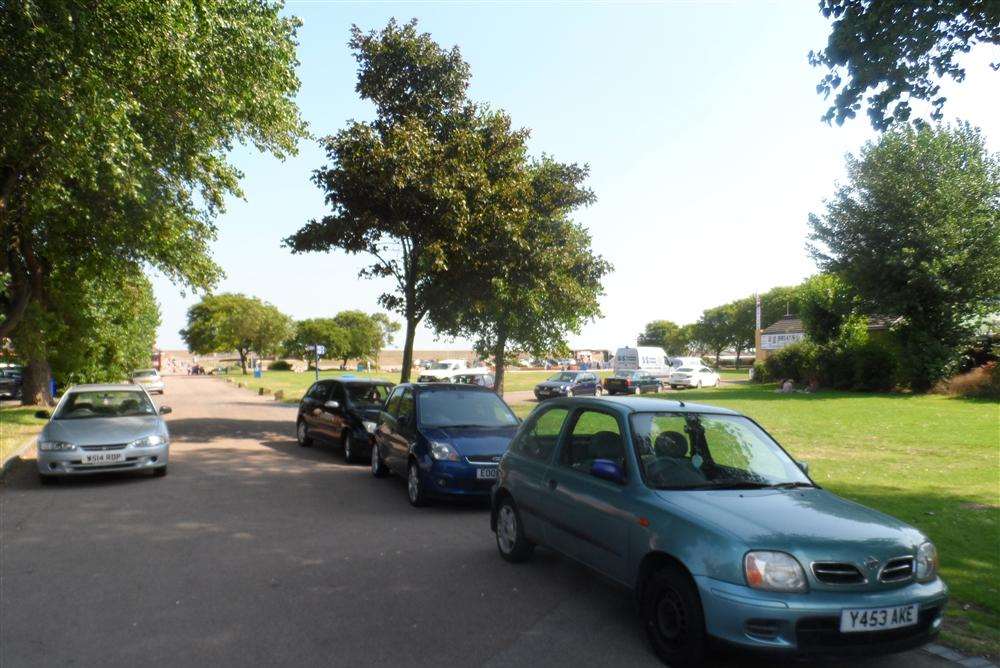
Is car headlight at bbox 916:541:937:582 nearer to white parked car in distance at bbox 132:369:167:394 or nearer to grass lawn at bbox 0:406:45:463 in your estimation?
grass lawn at bbox 0:406:45:463

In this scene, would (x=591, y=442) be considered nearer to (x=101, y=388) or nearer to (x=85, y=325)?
(x=101, y=388)

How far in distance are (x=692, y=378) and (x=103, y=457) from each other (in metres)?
39.7

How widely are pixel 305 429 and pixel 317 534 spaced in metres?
8.58

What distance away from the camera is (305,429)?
15.8 metres

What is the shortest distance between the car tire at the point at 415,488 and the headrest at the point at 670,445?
14.1ft

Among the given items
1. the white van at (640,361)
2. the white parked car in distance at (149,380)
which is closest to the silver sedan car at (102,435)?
the white parked car in distance at (149,380)

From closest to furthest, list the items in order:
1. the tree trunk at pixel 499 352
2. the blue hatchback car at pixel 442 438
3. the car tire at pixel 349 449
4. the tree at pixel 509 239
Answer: the blue hatchback car at pixel 442 438
the car tire at pixel 349 449
the tree at pixel 509 239
the tree trunk at pixel 499 352

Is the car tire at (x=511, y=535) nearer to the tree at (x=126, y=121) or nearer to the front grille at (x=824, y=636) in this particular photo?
the front grille at (x=824, y=636)

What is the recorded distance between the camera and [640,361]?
164ft

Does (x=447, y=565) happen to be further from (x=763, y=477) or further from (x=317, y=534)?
(x=763, y=477)

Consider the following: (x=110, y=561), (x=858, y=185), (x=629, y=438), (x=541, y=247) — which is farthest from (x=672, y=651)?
(x=858, y=185)

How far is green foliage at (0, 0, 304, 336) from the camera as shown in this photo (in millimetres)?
10398

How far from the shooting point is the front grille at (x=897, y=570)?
3992mm

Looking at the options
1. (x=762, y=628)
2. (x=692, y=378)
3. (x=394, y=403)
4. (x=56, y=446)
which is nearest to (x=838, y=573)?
(x=762, y=628)
